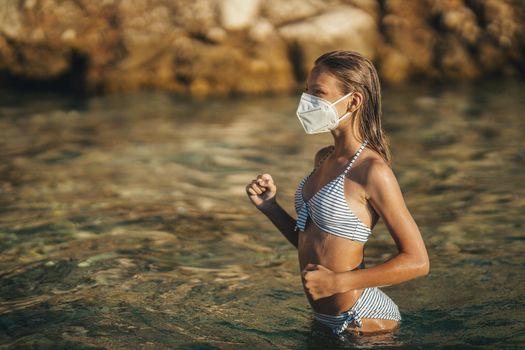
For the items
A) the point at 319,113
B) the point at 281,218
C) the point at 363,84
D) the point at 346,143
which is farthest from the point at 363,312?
the point at 363,84

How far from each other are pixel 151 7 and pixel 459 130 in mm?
5568

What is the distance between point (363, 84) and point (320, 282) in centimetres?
92

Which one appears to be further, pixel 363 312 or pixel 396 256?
pixel 363 312

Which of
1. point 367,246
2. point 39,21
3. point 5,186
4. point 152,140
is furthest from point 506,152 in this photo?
point 39,21

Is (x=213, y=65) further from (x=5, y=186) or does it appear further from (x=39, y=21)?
(x=5, y=186)

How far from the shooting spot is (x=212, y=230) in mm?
6406

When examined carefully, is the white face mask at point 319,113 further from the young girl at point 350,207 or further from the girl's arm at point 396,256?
the girl's arm at point 396,256

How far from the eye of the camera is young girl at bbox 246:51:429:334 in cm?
344

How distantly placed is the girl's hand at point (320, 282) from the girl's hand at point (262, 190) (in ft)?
2.50

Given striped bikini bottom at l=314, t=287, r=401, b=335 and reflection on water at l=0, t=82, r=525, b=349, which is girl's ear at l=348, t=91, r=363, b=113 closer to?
striped bikini bottom at l=314, t=287, r=401, b=335

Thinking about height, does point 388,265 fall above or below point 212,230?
above

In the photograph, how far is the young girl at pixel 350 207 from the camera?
3.44 m

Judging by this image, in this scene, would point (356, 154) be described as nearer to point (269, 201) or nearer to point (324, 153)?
point (324, 153)

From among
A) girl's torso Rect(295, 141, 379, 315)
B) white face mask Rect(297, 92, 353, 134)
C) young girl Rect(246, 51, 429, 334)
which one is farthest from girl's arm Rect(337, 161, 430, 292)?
white face mask Rect(297, 92, 353, 134)
